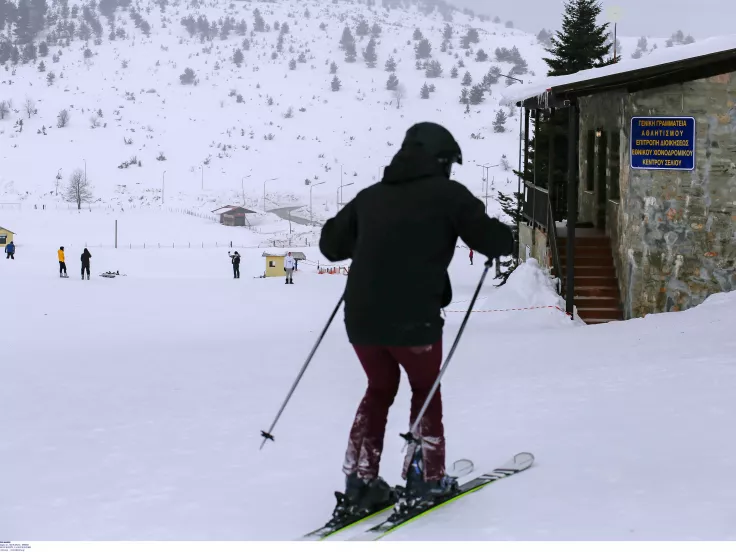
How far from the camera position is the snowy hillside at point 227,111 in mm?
91500

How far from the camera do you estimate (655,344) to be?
33.7 ft

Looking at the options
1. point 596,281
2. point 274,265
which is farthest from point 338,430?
point 274,265

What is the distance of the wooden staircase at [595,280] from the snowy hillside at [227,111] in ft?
226

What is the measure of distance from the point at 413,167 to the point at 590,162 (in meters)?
16.1

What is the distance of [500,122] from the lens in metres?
104

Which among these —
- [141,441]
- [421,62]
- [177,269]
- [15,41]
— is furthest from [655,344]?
[15,41]

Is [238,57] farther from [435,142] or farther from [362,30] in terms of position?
[435,142]

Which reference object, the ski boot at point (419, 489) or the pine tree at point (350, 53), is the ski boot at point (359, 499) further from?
the pine tree at point (350, 53)

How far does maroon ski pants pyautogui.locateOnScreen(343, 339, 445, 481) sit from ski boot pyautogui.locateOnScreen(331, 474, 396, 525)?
37 millimetres

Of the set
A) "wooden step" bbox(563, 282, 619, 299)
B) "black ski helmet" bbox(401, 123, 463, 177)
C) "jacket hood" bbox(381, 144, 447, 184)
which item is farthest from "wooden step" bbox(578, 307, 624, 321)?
"jacket hood" bbox(381, 144, 447, 184)

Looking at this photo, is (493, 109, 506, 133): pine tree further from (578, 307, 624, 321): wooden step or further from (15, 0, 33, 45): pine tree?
(578, 307, 624, 321): wooden step

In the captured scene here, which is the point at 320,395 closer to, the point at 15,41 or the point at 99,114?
the point at 99,114

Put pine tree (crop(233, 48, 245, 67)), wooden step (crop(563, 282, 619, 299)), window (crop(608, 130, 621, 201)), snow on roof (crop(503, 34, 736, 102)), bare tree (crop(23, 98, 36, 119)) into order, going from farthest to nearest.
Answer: pine tree (crop(233, 48, 245, 67)), bare tree (crop(23, 98, 36, 119)), window (crop(608, 130, 621, 201)), wooden step (crop(563, 282, 619, 299)), snow on roof (crop(503, 34, 736, 102))

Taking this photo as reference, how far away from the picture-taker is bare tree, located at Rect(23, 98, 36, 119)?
347ft
